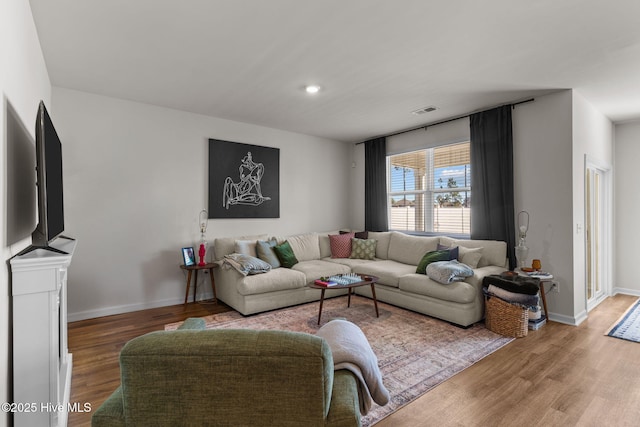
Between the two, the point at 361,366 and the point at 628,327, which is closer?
the point at 361,366

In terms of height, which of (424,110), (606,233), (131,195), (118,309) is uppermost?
(424,110)

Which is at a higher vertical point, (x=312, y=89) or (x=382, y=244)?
(x=312, y=89)

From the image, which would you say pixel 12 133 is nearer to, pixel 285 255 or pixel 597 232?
pixel 285 255

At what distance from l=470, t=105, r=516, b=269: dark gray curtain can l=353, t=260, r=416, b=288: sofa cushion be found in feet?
3.37

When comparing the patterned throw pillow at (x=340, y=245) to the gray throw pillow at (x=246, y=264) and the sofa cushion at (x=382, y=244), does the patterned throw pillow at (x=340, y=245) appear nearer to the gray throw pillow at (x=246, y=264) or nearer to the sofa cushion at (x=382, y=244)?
the sofa cushion at (x=382, y=244)

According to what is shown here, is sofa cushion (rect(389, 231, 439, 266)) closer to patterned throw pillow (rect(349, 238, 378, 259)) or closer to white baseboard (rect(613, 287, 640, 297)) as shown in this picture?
patterned throw pillow (rect(349, 238, 378, 259))

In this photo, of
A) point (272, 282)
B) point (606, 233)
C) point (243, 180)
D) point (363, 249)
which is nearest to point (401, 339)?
point (272, 282)

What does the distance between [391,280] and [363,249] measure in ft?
3.55

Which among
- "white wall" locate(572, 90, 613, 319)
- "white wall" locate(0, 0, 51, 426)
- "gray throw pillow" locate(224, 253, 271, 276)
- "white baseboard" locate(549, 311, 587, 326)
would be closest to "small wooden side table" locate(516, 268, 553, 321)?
"white baseboard" locate(549, 311, 587, 326)

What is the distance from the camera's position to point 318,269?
Answer: 4.50 meters

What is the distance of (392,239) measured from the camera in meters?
5.19

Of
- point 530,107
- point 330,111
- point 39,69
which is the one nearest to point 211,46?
point 39,69

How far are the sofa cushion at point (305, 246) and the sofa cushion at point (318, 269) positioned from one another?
194 millimetres

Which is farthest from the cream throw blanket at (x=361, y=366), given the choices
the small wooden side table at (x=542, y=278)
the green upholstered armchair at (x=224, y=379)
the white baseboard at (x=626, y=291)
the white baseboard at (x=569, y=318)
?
the white baseboard at (x=626, y=291)
